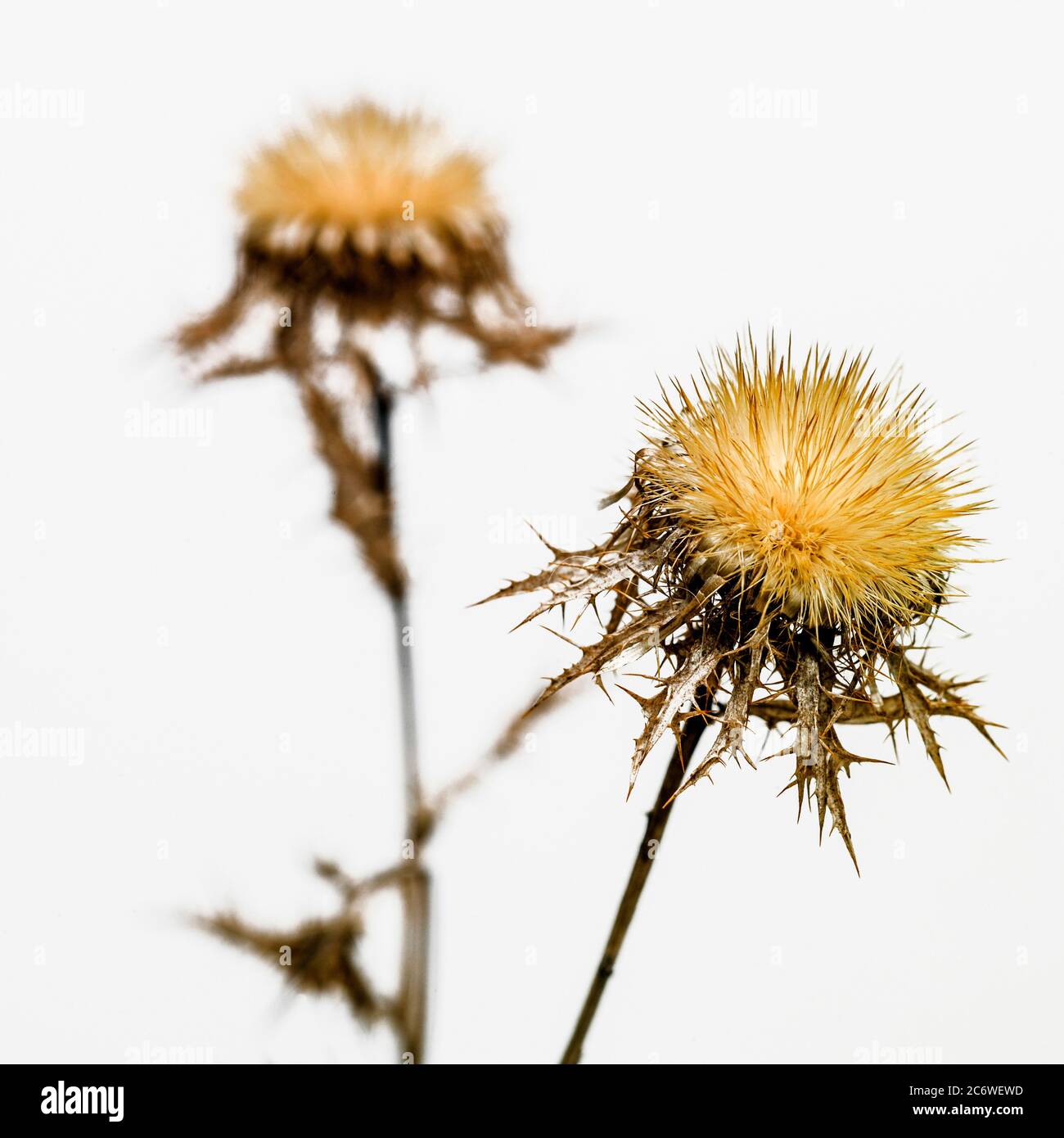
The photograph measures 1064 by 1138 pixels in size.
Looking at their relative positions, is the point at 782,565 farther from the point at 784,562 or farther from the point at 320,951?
the point at 320,951

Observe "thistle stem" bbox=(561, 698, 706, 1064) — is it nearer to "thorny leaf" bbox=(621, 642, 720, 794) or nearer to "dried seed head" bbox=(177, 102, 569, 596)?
"thorny leaf" bbox=(621, 642, 720, 794)

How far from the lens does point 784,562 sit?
0.71m

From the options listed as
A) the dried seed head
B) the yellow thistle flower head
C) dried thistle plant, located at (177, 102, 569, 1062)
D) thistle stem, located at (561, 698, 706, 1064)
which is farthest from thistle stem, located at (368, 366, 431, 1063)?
thistle stem, located at (561, 698, 706, 1064)

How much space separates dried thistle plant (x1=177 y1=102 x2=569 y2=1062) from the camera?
105cm

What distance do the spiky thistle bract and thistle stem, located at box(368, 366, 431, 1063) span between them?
0.46m

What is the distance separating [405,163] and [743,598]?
59 centimetres

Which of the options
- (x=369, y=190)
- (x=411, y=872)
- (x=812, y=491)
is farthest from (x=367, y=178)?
(x=411, y=872)

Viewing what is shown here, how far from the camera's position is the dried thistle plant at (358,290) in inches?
41.4

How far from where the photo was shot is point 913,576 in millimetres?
755

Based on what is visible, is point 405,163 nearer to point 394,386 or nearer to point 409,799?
point 394,386

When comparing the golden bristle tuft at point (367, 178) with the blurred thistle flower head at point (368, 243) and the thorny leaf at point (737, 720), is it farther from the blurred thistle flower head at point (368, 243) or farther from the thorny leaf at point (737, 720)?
the thorny leaf at point (737, 720)

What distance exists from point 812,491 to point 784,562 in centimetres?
5

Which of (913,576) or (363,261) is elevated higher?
(363,261)
